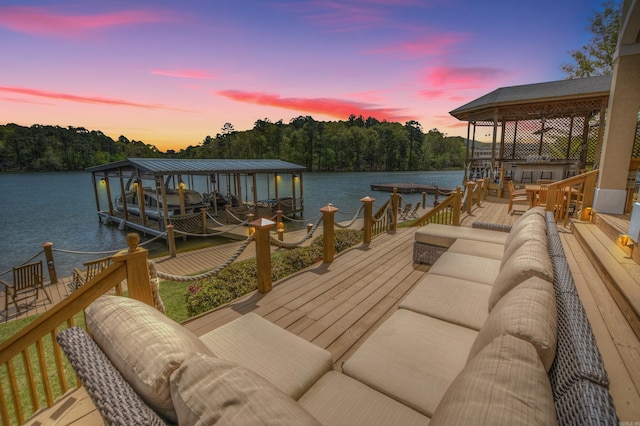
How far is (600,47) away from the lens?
727 inches

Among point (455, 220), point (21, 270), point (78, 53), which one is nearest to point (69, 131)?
point (78, 53)

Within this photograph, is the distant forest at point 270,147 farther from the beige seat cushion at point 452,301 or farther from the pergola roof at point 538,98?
the beige seat cushion at point 452,301

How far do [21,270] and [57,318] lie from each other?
7.50m

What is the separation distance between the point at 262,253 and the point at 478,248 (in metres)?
3.16

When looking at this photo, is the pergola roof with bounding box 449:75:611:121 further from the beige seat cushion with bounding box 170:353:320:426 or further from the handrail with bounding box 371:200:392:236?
the beige seat cushion with bounding box 170:353:320:426

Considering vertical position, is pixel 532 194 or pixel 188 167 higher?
pixel 188 167

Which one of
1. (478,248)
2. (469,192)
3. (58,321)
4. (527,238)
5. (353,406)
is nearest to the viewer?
(353,406)

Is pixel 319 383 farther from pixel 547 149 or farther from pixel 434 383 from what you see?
pixel 547 149

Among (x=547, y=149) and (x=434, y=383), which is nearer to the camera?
(x=434, y=383)

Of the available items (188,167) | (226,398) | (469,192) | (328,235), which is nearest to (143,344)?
(226,398)

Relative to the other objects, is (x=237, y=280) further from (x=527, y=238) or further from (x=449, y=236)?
(x=527, y=238)

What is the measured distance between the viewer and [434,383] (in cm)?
164

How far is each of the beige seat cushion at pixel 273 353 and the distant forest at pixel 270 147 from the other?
2660 inches

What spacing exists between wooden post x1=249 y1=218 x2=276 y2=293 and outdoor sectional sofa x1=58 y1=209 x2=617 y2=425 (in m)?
1.41
